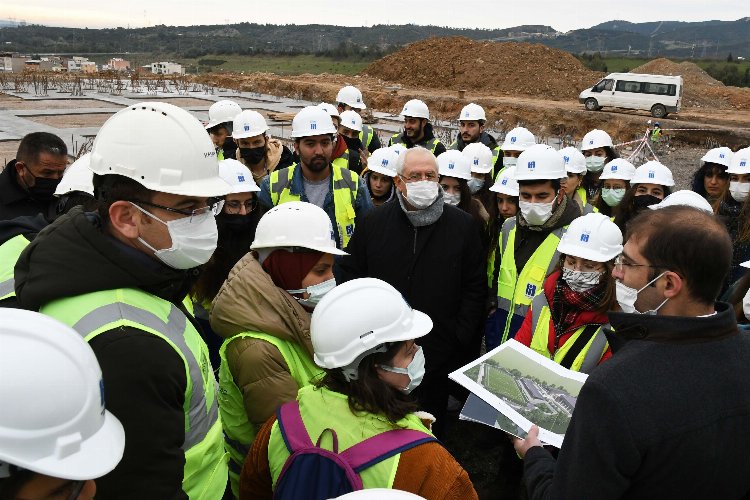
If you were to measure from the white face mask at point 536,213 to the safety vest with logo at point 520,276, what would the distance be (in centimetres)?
12

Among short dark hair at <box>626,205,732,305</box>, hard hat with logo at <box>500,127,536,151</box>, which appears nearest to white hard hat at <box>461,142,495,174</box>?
hard hat with logo at <box>500,127,536,151</box>

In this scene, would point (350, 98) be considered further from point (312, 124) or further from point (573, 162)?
point (573, 162)

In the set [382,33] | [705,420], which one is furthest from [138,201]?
[382,33]

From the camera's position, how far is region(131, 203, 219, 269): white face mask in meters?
1.98

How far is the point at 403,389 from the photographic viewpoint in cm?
208

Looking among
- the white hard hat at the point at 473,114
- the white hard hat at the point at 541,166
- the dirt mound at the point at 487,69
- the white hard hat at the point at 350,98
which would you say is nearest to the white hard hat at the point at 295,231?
the white hard hat at the point at 541,166

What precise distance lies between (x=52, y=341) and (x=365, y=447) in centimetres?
88

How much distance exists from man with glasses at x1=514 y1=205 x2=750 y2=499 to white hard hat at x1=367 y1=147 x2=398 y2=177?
389 centimetres

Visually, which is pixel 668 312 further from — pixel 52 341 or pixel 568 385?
pixel 52 341

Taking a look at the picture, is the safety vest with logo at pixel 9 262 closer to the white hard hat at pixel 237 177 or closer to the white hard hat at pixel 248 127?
the white hard hat at pixel 237 177

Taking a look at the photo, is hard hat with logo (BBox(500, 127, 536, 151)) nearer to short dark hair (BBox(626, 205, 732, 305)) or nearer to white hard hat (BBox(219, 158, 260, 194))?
white hard hat (BBox(219, 158, 260, 194))

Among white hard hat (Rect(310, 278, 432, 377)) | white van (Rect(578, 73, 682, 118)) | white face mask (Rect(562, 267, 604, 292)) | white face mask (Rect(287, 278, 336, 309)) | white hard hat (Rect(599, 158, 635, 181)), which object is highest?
white van (Rect(578, 73, 682, 118))

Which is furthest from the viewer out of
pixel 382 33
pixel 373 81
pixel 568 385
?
pixel 382 33

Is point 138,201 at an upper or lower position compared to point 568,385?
upper
